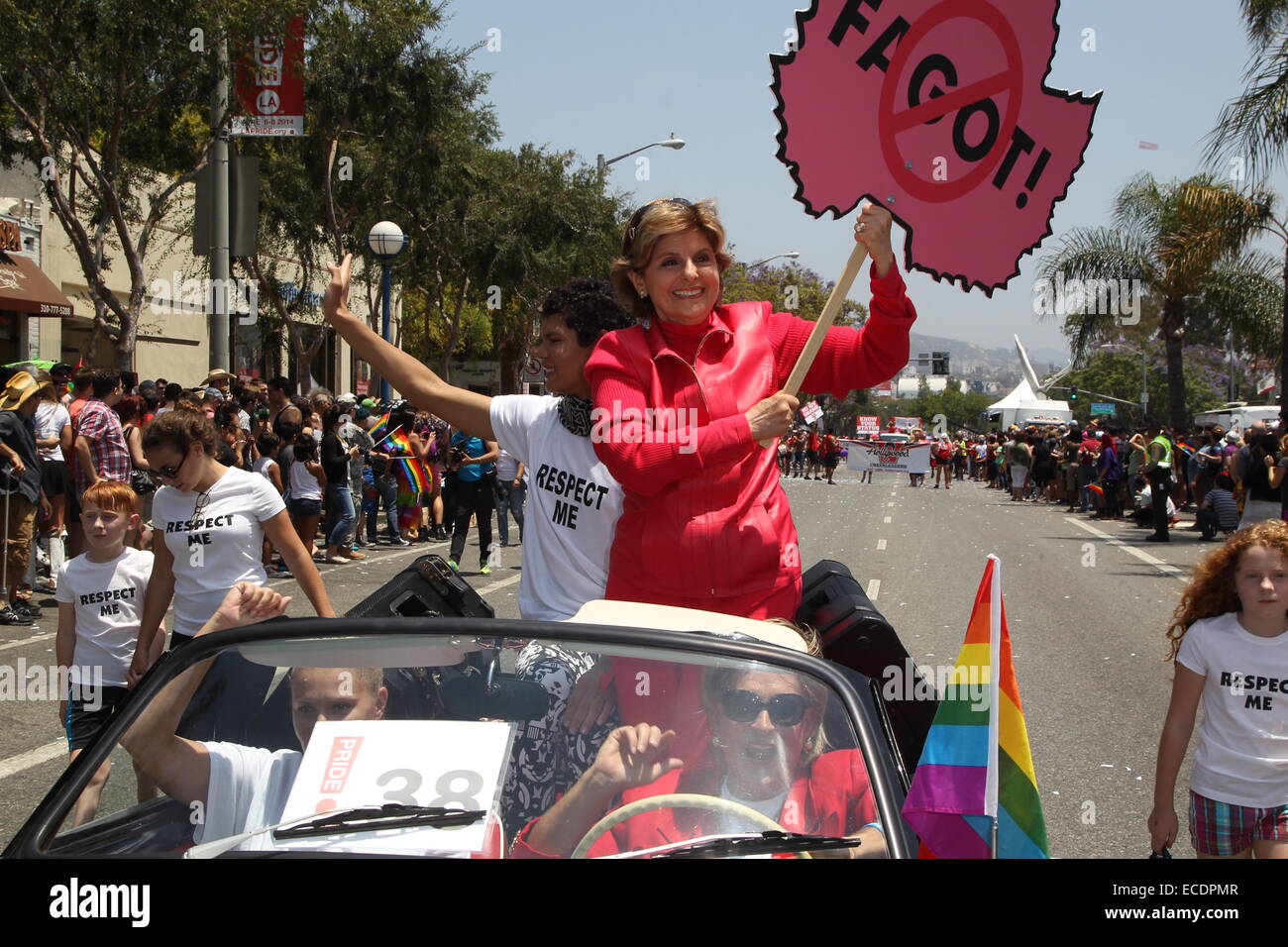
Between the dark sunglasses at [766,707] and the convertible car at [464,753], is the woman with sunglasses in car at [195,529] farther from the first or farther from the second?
Answer: the dark sunglasses at [766,707]

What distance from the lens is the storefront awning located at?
2280 centimetres

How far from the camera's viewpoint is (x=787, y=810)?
232 centimetres

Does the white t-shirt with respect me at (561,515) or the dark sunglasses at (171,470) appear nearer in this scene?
the white t-shirt with respect me at (561,515)

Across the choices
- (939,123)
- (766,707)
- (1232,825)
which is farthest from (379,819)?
(1232,825)

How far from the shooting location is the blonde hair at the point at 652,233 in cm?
325

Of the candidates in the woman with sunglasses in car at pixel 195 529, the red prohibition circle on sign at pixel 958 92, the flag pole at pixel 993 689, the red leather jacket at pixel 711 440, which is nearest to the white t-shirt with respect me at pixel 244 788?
the red leather jacket at pixel 711 440

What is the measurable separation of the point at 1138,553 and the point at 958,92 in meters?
17.7

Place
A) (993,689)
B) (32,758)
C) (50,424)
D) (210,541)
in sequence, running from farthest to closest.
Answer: (50,424) < (32,758) < (210,541) < (993,689)

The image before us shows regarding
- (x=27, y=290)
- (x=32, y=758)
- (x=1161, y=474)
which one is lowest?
(x=32, y=758)

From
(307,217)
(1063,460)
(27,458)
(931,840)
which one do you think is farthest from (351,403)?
(1063,460)

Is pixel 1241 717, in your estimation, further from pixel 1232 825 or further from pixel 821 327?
pixel 821 327

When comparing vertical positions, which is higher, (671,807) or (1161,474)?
(671,807)

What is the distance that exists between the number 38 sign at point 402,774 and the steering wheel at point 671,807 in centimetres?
19

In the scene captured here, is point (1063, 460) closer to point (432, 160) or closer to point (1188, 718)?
point (432, 160)
